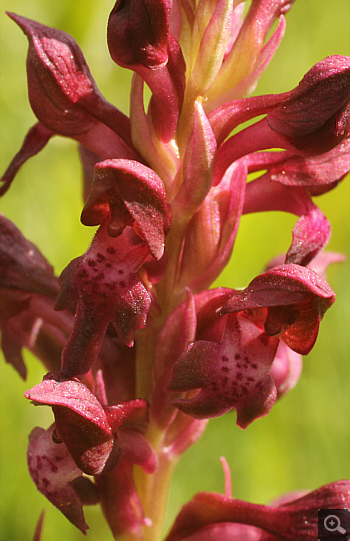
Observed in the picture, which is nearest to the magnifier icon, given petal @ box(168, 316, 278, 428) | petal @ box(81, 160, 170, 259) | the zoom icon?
the zoom icon

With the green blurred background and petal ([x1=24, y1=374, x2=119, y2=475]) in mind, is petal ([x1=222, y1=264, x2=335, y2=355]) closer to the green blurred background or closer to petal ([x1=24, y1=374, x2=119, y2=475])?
petal ([x1=24, y1=374, x2=119, y2=475])

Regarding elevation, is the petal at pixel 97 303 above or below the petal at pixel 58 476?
above

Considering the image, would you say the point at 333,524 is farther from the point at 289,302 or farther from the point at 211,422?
the point at 211,422

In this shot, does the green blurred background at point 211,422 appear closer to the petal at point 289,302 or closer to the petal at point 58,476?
the petal at point 58,476

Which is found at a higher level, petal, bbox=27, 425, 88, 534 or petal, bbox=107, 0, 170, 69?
petal, bbox=107, 0, 170, 69

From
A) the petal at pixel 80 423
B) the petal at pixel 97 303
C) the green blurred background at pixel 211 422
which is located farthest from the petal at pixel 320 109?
the green blurred background at pixel 211 422
